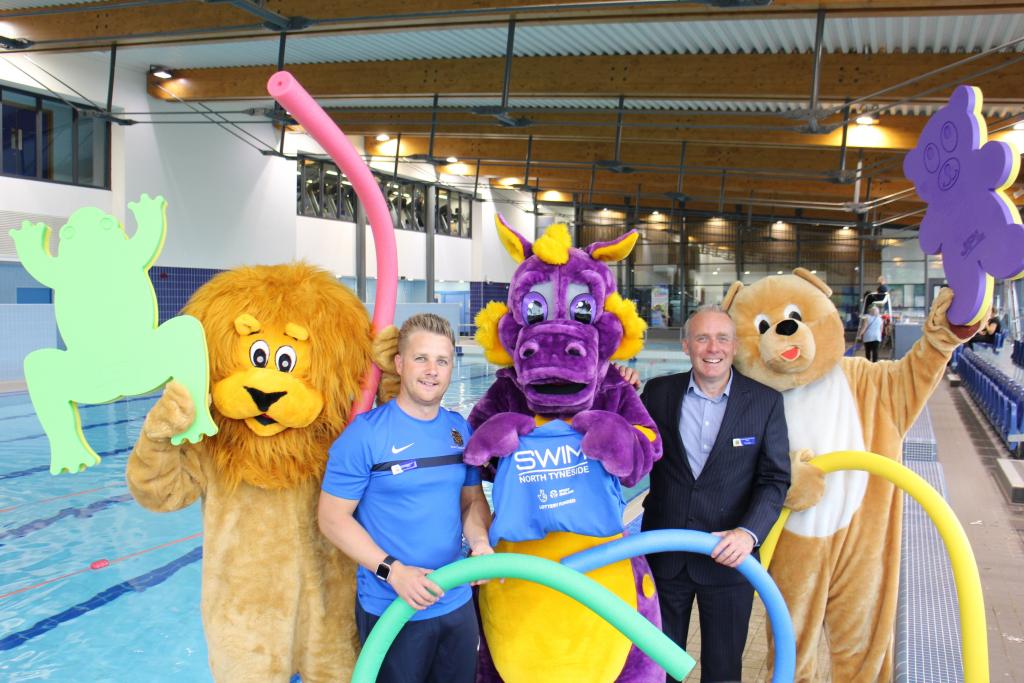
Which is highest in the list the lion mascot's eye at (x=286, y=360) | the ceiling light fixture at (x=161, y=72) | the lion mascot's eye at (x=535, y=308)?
the ceiling light fixture at (x=161, y=72)

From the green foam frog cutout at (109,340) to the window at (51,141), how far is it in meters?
11.5

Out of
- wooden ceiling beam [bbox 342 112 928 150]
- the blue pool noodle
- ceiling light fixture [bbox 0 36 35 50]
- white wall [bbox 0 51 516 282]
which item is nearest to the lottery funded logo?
the blue pool noodle

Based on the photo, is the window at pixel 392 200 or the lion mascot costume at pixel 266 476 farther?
the window at pixel 392 200

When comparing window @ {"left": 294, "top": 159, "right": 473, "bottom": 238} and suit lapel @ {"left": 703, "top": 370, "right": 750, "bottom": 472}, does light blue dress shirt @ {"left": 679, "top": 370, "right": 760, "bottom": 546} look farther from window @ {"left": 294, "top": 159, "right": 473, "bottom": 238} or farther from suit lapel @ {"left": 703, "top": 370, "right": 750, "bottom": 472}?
window @ {"left": 294, "top": 159, "right": 473, "bottom": 238}

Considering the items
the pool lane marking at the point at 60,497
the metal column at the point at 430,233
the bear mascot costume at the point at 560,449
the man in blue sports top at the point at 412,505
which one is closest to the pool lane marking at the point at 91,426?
the pool lane marking at the point at 60,497

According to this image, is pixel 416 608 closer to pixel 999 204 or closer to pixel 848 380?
pixel 848 380

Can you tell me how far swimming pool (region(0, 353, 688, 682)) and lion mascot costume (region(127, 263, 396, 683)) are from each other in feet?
5.87

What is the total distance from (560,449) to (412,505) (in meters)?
0.40

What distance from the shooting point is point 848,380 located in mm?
2789

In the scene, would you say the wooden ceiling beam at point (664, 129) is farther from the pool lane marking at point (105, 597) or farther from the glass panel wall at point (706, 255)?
the glass panel wall at point (706, 255)

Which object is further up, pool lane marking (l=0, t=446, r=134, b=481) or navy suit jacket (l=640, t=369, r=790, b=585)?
navy suit jacket (l=640, t=369, r=790, b=585)

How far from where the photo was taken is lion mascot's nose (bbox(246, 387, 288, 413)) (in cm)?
217

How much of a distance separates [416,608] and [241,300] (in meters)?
0.96

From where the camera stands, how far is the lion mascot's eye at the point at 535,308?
2221 mm
